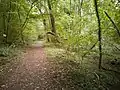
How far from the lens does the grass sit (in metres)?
6.24

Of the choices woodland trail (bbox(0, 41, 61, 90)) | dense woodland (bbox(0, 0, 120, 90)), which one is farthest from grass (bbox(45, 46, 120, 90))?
woodland trail (bbox(0, 41, 61, 90))

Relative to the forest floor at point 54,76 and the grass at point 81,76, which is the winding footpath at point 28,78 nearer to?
the forest floor at point 54,76

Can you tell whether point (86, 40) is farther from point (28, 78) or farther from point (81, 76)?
point (28, 78)

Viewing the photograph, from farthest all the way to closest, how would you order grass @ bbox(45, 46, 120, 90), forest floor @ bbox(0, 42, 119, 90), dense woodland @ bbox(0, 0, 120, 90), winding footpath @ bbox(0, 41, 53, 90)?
1. dense woodland @ bbox(0, 0, 120, 90)
2. grass @ bbox(45, 46, 120, 90)
3. forest floor @ bbox(0, 42, 119, 90)
4. winding footpath @ bbox(0, 41, 53, 90)

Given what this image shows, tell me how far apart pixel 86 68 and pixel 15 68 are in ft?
10.8

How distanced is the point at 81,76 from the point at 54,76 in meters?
1.14

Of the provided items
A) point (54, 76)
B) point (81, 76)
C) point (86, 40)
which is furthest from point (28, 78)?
point (86, 40)

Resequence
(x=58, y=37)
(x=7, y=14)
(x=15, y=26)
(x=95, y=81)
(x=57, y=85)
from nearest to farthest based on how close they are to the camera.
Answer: (x=57, y=85), (x=95, y=81), (x=7, y=14), (x=15, y=26), (x=58, y=37)

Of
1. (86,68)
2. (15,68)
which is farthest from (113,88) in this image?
(15,68)

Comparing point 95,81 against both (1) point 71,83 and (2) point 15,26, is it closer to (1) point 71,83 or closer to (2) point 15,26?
(1) point 71,83

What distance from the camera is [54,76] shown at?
6641 millimetres

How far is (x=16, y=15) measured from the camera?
1236 cm

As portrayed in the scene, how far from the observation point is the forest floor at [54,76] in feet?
19.2

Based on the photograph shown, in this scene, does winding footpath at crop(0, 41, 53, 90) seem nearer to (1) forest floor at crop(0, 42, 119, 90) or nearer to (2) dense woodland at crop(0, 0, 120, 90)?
(1) forest floor at crop(0, 42, 119, 90)
